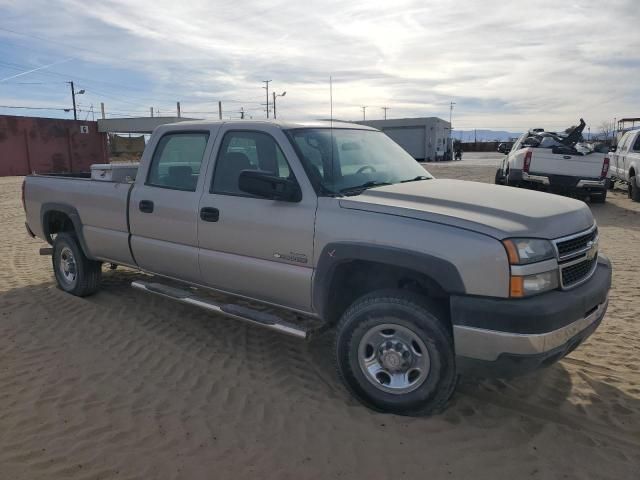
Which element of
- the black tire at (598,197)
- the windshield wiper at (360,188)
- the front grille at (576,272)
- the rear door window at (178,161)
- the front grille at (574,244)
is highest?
the rear door window at (178,161)

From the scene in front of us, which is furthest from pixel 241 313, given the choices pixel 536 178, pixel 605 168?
pixel 605 168

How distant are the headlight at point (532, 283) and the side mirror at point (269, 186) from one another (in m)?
1.55

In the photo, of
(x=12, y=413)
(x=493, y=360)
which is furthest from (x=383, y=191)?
(x=12, y=413)

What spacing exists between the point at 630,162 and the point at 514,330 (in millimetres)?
13987

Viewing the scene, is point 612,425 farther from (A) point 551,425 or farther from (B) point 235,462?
(B) point 235,462

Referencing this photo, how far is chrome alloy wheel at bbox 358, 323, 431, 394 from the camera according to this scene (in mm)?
3277

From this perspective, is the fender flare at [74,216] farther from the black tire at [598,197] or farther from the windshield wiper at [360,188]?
the black tire at [598,197]

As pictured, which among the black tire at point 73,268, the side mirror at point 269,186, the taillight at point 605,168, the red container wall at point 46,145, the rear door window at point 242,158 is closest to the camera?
the side mirror at point 269,186

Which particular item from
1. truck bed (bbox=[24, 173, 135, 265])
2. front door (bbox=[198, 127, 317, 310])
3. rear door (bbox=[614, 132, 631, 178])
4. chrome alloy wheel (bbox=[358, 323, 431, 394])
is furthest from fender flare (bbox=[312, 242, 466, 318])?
rear door (bbox=[614, 132, 631, 178])

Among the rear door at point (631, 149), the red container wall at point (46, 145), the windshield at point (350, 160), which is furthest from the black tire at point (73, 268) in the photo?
the red container wall at point (46, 145)

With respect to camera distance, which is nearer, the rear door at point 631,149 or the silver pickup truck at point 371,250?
the silver pickup truck at point 371,250

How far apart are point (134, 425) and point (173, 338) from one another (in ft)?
4.92

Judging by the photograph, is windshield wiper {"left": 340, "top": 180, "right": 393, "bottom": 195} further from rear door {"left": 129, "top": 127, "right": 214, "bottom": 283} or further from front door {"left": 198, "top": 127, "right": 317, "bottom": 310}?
rear door {"left": 129, "top": 127, "right": 214, "bottom": 283}

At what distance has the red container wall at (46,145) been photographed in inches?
1101
